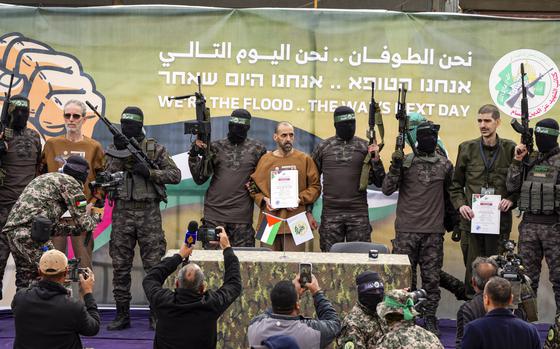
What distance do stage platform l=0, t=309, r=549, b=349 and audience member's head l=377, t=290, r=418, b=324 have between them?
3.82 meters

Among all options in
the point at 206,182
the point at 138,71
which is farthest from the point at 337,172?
the point at 138,71

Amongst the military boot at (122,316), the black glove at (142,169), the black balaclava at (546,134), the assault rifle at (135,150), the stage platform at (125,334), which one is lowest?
the stage platform at (125,334)

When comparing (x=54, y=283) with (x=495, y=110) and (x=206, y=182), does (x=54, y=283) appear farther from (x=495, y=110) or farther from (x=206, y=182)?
(x=495, y=110)

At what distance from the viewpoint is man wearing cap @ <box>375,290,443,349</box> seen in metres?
5.95

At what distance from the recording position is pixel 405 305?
20.0ft

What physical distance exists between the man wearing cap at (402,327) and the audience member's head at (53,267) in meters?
2.23

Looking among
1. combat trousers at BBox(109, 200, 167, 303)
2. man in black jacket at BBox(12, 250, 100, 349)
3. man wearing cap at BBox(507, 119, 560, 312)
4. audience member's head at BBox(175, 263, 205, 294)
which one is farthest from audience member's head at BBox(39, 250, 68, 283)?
man wearing cap at BBox(507, 119, 560, 312)

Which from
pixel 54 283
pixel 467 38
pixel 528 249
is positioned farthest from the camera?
pixel 467 38

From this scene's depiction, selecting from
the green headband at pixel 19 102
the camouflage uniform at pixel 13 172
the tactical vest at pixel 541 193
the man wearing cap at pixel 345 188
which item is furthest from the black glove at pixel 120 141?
the tactical vest at pixel 541 193

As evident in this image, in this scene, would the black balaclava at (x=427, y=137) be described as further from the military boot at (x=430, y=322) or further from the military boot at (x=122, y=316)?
the military boot at (x=122, y=316)

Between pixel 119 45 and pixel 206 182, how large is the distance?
1.89 m

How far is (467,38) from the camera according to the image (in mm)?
11312

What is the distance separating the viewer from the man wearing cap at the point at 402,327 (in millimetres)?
5953

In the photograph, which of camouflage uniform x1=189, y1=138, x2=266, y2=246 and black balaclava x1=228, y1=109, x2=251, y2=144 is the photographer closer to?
camouflage uniform x1=189, y1=138, x2=266, y2=246
